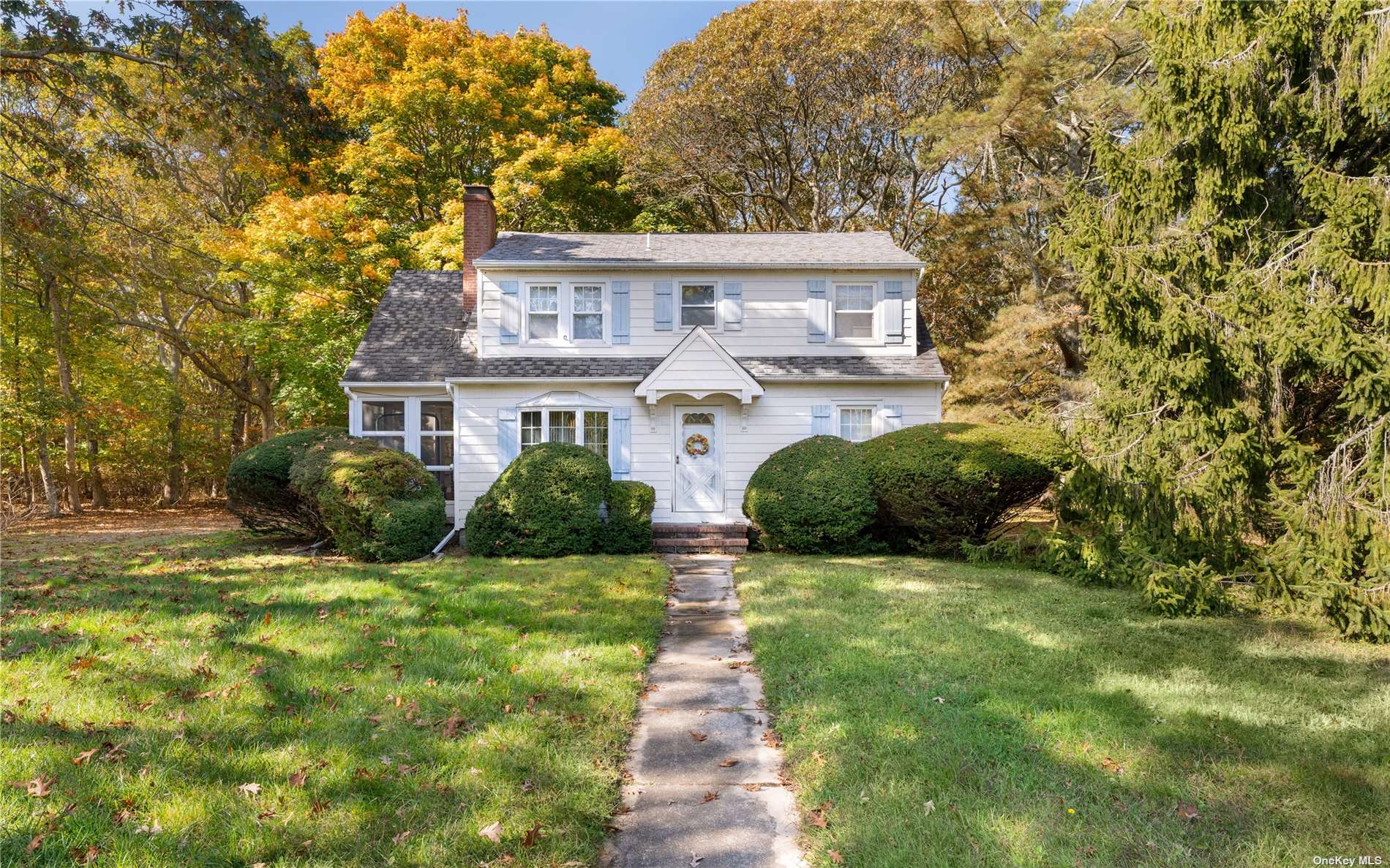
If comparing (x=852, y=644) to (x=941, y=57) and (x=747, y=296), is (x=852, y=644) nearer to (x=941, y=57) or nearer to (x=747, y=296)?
(x=747, y=296)

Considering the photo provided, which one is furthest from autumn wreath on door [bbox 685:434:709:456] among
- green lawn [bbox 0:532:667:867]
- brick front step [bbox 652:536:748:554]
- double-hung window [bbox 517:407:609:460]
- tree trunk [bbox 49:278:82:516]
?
tree trunk [bbox 49:278:82:516]

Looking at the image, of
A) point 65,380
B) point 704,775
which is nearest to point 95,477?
point 65,380

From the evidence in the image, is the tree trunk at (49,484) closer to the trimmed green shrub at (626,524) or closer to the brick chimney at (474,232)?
the brick chimney at (474,232)

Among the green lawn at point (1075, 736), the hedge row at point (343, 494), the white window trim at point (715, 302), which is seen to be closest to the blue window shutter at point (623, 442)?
the white window trim at point (715, 302)

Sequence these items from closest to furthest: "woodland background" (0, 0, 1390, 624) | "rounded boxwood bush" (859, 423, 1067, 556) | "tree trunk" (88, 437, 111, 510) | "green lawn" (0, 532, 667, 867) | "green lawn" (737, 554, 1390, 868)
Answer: "green lawn" (0, 532, 667, 867) → "green lawn" (737, 554, 1390, 868) → "woodland background" (0, 0, 1390, 624) → "rounded boxwood bush" (859, 423, 1067, 556) → "tree trunk" (88, 437, 111, 510)

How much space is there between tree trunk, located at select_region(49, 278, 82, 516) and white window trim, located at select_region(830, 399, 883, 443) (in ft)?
58.7

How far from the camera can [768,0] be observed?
21.7 m

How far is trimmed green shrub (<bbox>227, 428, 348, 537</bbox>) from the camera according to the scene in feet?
39.0

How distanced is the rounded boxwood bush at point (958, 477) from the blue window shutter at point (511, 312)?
7.52 metres

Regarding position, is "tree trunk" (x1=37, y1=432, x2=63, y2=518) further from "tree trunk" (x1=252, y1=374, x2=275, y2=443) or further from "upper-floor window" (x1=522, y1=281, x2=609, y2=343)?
"upper-floor window" (x1=522, y1=281, x2=609, y2=343)

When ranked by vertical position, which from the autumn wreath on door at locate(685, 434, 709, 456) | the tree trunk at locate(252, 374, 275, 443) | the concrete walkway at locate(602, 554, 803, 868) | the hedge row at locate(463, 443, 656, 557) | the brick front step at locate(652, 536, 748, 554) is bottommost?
the concrete walkway at locate(602, 554, 803, 868)

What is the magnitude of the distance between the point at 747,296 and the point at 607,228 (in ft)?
39.9

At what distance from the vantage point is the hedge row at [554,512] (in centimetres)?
1123

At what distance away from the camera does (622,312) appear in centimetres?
1412
